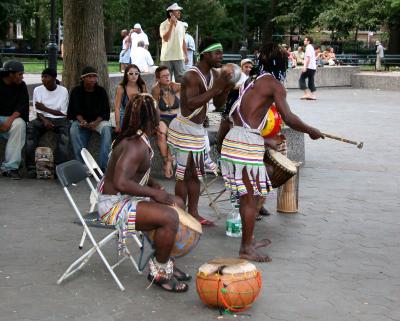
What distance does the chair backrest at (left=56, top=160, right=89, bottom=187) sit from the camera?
18.5 ft

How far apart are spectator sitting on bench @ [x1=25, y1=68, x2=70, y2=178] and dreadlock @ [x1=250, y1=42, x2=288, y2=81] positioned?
4.00 m

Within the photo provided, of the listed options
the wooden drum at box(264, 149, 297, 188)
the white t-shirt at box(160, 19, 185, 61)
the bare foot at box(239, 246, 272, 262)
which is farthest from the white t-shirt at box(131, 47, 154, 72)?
the bare foot at box(239, 246, 272, 262)

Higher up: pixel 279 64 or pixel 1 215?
pixel 279 64

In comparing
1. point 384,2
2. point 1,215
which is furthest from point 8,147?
point 384,2

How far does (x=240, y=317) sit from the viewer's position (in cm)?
516

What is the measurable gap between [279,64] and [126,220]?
1.97 metres

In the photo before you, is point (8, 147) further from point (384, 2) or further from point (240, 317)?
point (384, 2)

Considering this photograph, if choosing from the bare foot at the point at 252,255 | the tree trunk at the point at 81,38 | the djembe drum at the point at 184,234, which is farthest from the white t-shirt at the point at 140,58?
the djembe drum at the point at 184,234

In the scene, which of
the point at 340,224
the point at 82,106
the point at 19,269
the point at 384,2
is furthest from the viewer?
the point at 384,2

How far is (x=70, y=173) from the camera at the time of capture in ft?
19.0

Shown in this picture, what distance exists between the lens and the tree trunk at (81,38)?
37.3ft

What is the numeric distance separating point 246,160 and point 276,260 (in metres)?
0.88

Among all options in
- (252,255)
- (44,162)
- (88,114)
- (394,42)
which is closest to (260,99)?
(252,255)

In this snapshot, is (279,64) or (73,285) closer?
(73,285)
